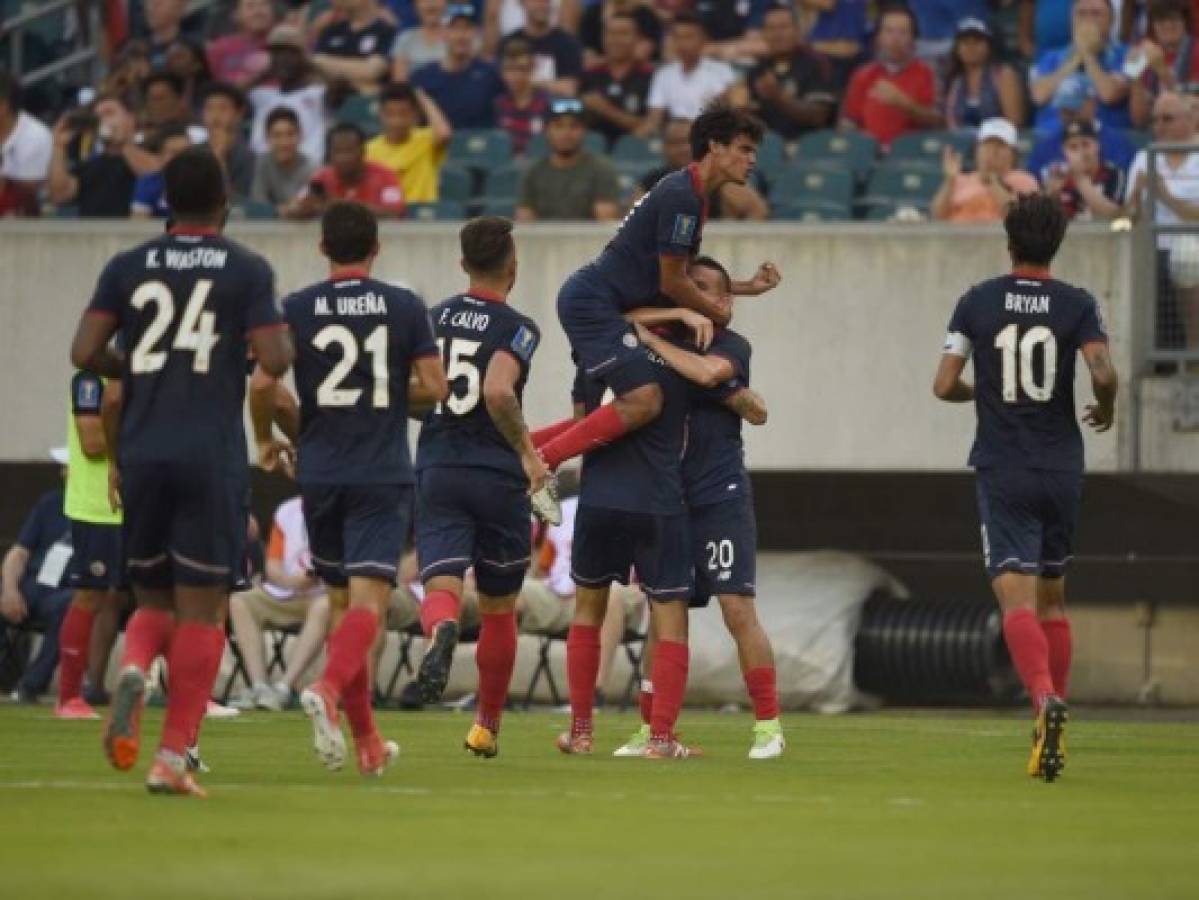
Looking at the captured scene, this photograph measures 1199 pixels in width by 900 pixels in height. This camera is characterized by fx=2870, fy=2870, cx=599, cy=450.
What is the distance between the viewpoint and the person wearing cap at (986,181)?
755 inches

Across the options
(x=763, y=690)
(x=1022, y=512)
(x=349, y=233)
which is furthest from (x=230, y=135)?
(x=349, y=233)

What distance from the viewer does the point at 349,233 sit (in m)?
10.4

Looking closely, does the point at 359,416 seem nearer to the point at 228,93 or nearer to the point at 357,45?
the point at 228,93

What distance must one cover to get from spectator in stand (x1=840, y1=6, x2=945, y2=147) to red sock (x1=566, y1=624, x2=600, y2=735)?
932 centimetres

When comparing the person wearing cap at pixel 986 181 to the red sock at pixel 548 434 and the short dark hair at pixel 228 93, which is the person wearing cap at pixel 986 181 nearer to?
the short dark hair at pixel 228 93

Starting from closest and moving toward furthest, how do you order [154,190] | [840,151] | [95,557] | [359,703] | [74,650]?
[359,703]
[74,650]
[95,557]
[840,151]
[154,190]

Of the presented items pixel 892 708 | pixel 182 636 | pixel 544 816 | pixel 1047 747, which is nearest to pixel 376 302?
pixel 182 636

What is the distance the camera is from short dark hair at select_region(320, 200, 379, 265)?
1036cm

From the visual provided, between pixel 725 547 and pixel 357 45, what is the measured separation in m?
11.8

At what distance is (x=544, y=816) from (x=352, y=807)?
0.61 metres

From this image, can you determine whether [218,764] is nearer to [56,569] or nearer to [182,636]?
[182,636]

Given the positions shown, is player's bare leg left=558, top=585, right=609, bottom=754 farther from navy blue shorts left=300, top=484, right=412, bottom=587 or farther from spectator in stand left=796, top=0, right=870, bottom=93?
spectator in stand left=796, top=0, right=870, bottom=93

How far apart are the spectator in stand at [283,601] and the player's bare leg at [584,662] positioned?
6.51 m

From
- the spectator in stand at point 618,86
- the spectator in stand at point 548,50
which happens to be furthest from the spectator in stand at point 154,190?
the spectator in stand at point 618,86
